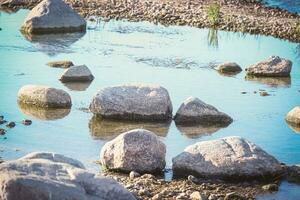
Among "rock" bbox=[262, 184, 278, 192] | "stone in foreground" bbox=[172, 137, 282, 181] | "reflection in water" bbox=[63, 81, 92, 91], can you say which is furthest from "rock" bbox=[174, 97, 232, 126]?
"rock" bbox=[262, 184, 278, 192]

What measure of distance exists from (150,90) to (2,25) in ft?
37.7

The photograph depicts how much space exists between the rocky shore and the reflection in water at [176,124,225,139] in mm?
10314

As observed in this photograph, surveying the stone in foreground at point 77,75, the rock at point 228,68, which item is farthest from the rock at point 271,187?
the rock at point 228,68

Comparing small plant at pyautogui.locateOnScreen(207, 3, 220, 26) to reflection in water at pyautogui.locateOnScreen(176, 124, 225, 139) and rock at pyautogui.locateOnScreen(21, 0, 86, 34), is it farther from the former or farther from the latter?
reflection in water at pyautogui.locateOnScreen(176, 124, 225, 139)

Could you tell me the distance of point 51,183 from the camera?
8.19 meters

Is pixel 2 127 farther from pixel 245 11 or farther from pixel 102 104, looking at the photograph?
pixel 245 11

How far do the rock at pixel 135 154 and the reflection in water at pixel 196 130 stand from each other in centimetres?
222

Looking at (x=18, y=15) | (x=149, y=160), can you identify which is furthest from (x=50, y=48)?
(x=149, y=160)

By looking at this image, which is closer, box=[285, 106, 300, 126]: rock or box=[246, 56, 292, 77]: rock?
box=[285, 106, 300, 126]: rock

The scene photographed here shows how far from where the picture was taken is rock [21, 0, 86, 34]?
2378cm

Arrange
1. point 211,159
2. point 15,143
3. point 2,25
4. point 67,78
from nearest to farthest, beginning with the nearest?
point 211,159, point 15,143, point 67,78, point 2,25

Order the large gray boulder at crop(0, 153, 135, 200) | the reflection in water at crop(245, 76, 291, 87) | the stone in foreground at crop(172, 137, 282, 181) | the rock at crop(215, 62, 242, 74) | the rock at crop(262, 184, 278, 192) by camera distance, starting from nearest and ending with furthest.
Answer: the large gray boulder at crop(0, 153, 135, 200)
the rock at crop(262, 184, 278, 192)
the stone in foreground at crop(172, 137, 282, 181)
the reflection in water at crop(245, 76, 291, 87)
the rock at crop(215, 62, 242, 74)

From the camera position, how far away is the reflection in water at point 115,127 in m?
13.7

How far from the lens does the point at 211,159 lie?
37.1 ft
